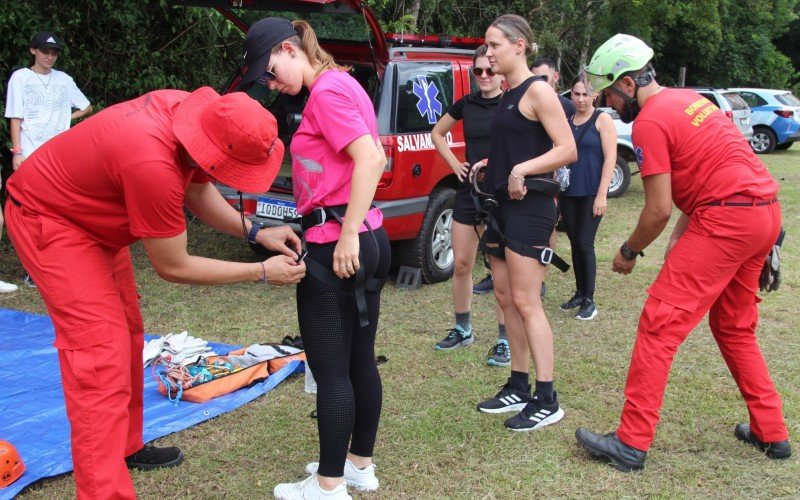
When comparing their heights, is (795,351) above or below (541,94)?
below

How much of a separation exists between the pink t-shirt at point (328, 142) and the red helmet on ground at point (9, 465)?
1635 millimetres

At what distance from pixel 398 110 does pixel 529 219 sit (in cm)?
258

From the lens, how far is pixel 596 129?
19.9 feet

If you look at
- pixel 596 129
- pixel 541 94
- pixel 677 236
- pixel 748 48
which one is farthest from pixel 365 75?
pixel 748 48

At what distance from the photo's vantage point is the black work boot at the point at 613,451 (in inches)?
136

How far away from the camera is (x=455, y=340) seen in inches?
203

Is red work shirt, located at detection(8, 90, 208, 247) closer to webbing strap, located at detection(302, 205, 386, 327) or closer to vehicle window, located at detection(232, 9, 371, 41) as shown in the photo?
webbing strap, located at detection(302, 205, 386, 327)

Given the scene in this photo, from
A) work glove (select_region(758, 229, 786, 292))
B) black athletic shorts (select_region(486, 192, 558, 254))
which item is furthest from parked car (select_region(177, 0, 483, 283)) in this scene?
work glove (select_region(758, 229, 786, 292))

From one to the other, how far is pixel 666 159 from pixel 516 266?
3.04 feet

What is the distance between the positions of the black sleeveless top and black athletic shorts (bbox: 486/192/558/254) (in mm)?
115

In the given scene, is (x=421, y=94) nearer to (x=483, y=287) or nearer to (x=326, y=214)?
(x=483, y=287)

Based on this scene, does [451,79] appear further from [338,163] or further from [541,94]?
[338,163]

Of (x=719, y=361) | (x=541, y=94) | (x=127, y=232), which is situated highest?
(x=541, y=94)

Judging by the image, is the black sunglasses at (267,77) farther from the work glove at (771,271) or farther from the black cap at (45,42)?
the black cap at (45,42)
